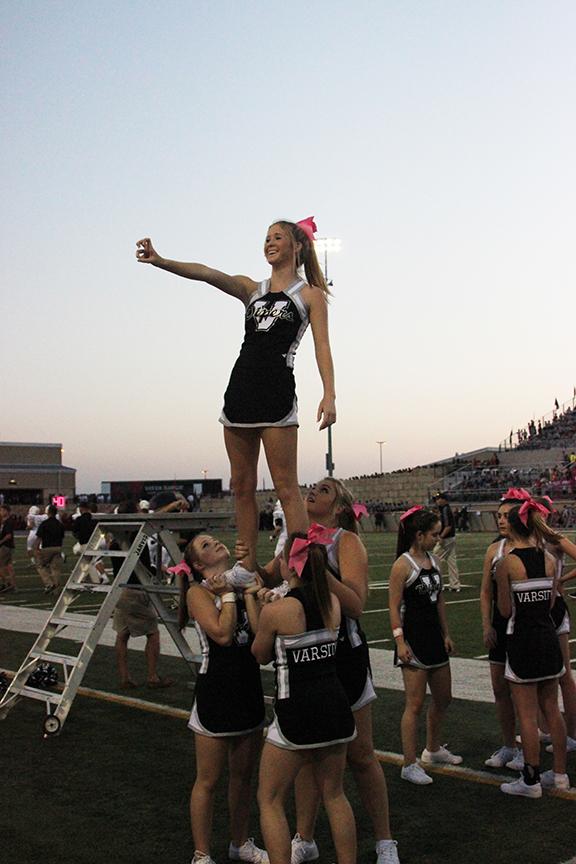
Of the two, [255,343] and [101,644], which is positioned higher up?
[255,343]

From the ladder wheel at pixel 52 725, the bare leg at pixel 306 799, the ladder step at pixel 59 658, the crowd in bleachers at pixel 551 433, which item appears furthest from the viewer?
the crowd in bleachers at pixel 551 433

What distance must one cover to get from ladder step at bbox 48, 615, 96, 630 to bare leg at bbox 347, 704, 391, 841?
3.14m

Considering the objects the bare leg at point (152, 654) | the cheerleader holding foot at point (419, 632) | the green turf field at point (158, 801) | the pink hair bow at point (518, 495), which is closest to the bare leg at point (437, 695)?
the cheerleader holding foot at point (419, 632)

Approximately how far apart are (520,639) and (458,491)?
4361 cm

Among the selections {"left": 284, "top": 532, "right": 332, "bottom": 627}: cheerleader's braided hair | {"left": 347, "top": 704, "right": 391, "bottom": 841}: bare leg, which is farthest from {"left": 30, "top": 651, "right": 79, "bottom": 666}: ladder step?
{"left": 284, "top": 532, "right": 332, "bottom": 627}: cheerleader's braided hair

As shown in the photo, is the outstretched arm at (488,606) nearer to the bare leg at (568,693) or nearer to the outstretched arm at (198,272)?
the bare leg at (568,693)

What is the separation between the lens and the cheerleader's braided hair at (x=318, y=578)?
3.73m

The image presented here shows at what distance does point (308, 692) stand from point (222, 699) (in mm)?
613

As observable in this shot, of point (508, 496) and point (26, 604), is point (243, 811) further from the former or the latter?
point (26, 604)

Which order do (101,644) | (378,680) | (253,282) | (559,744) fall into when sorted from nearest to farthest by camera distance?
(253,282) < (559,744) < (378,680) < (101,644)

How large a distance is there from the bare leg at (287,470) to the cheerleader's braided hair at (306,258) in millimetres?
761

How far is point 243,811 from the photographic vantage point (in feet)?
14.2

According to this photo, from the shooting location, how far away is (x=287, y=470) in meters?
4.27

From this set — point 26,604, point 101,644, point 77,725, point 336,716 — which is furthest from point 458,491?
point 336,716
